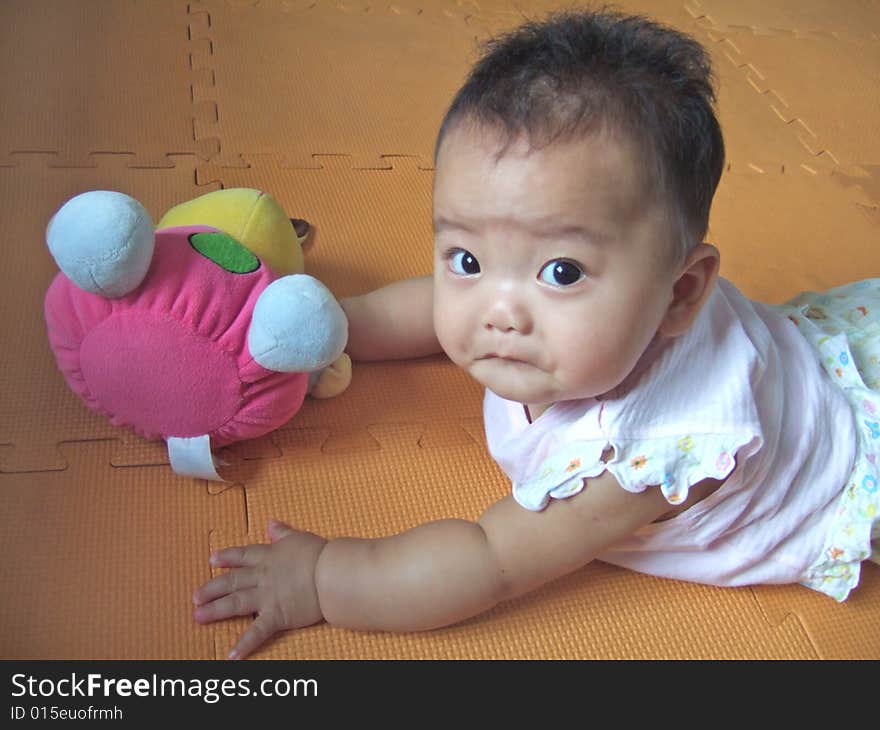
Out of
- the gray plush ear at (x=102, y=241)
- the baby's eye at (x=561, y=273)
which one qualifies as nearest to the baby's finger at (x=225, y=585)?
the gray plush ear at (x=102, y=241)

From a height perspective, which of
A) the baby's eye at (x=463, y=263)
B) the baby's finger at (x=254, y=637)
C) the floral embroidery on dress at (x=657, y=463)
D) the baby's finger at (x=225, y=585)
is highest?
the baby's eye at (x=463, y=263)

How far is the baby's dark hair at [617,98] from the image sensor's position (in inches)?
25.6

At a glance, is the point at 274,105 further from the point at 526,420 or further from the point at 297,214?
the point at 526,420

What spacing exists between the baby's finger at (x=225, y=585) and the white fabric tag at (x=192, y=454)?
116mm

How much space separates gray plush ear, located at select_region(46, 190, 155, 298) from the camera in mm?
792

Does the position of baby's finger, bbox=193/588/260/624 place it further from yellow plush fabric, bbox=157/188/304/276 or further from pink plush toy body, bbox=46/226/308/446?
yellow plush fabric, bbox=157/188/304/276

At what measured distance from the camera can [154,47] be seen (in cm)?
151

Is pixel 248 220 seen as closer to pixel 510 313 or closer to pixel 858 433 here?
pixel 510 313

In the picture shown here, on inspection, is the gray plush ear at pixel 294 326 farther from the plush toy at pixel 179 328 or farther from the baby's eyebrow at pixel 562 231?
the baby's eyebrow at pixel 562 231

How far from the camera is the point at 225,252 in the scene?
2.91 ft

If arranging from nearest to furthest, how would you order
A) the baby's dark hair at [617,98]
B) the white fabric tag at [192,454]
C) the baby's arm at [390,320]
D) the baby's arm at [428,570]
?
the baby's dark hair at [617,98]
the baby's arm at [428,570]
the white fabric tag at [192,454]
the baby's arm at [390,320]

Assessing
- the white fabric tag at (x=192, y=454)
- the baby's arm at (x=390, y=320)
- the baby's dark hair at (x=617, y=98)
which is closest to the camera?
the baby's dark hair at (x=617, y=98)

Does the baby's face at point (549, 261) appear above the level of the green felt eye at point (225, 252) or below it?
above

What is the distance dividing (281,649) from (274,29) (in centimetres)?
118
